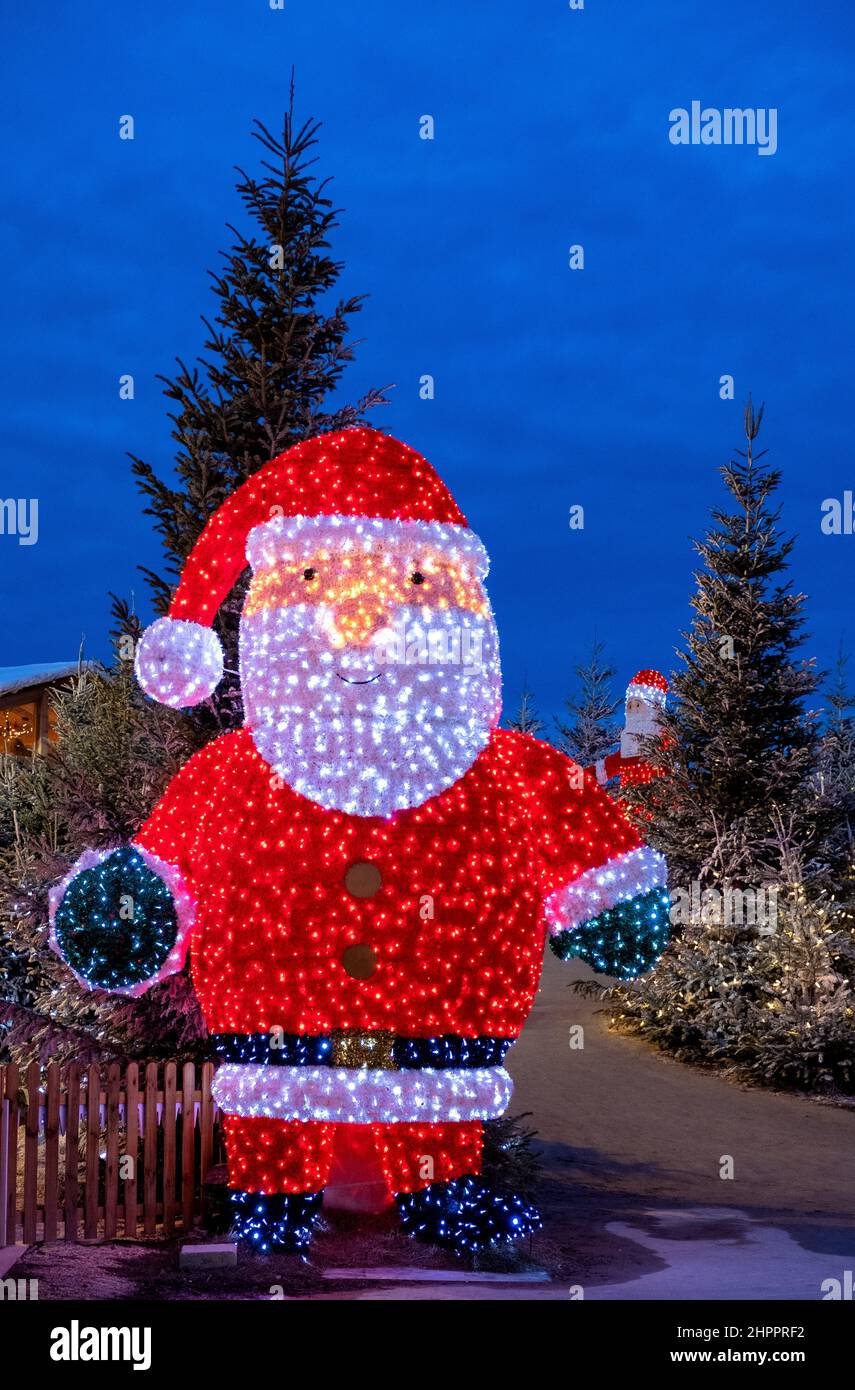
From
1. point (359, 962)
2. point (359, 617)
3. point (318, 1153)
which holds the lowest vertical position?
point (318, 1153)

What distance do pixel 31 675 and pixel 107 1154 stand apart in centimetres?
1695

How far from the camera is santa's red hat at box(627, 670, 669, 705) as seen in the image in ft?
69.5

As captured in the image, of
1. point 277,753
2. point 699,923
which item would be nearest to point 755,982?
point 699,923

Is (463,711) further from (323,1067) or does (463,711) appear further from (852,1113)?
(852,1113)

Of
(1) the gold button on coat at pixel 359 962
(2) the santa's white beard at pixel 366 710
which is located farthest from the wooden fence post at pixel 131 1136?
(2) the santa's white beard at pixel 366 710

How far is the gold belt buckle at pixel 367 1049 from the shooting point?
6.21 meters

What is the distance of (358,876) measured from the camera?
20.5ft

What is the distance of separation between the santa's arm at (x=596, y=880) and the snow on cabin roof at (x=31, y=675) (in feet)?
52.6

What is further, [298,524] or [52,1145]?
[52,1145]

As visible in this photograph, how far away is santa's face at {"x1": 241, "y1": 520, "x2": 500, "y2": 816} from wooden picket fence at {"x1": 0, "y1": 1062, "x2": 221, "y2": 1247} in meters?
2.14

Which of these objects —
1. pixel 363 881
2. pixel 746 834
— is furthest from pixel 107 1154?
pixel 746 834

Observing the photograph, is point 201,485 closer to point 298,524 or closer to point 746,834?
point 298,524

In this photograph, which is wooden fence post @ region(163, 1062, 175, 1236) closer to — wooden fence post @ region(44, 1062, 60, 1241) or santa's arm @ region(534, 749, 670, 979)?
wooden fence post @ region(44, 1062, 60, 1241)

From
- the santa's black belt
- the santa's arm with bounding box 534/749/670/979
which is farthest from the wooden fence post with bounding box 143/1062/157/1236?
the santa's arm with bounding box 534/749/670/979
